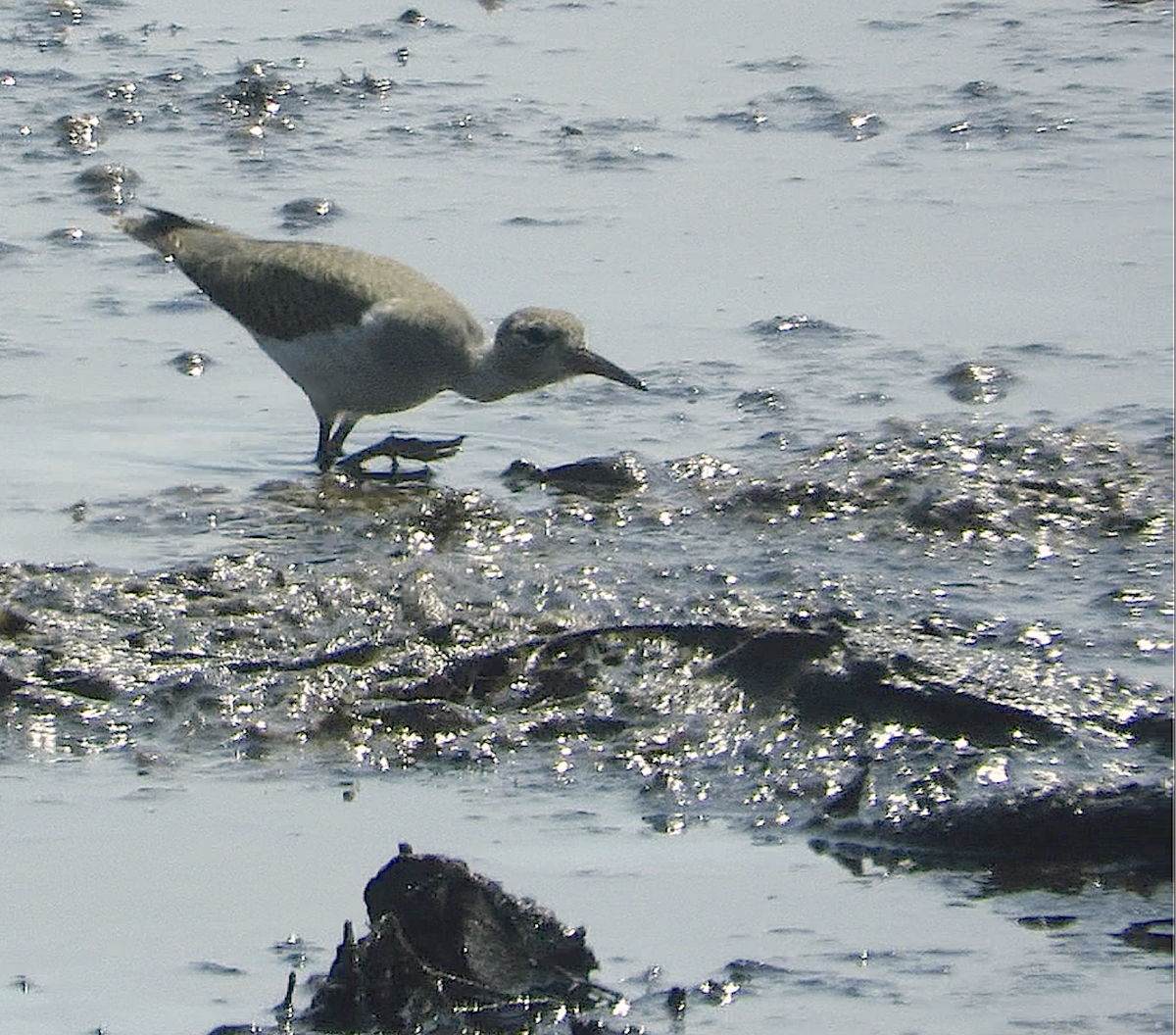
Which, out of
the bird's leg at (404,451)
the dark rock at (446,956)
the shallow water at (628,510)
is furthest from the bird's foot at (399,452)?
the dark rock at (446,956)

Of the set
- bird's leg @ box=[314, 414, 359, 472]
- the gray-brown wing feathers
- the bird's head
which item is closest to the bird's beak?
the bird's head

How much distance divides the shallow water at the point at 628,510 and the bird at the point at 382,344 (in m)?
0.18

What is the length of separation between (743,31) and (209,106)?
2.81 meters

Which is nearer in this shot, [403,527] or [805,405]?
[403,527]

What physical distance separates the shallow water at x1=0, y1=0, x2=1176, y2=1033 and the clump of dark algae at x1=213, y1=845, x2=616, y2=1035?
127mm

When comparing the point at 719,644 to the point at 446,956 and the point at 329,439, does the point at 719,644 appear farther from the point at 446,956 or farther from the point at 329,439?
the point at 329,439

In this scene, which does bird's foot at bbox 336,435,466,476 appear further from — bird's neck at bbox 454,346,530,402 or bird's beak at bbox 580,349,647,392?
bird's beak at bbox 580,349,647,392

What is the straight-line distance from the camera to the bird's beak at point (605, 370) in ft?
26.7

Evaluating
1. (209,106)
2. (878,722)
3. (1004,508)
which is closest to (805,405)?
(1004,508)

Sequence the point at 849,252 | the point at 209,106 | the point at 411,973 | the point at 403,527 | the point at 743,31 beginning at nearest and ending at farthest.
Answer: the point at 411,973
the point at 403,527
the point at 849,252
the point at 209,106
the point at 743,31

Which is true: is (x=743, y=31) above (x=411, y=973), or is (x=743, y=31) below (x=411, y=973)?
above

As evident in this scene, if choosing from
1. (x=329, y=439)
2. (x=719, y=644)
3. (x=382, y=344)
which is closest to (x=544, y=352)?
(x=382, y=344)

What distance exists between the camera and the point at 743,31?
43.9 feet

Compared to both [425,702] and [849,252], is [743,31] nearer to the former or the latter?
[849,252]
